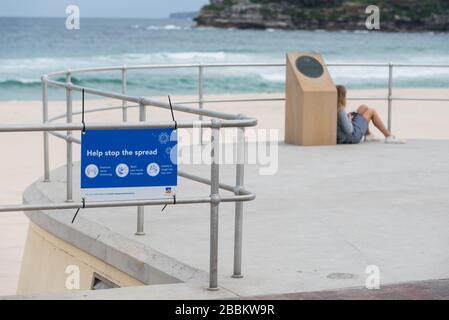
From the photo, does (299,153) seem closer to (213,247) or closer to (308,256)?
(308,256)

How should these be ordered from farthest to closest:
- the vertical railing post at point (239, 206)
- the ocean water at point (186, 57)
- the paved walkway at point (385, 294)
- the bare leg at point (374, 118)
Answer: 1. the ocean water at point (186, 57)
2. the bare leg at point (374, 118)
3. the vertical railing post at point (239, 206)
4. the paved walkway at point (385, 294)

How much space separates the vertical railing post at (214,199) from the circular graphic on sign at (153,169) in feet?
1.08

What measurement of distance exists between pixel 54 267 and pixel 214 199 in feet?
7.80

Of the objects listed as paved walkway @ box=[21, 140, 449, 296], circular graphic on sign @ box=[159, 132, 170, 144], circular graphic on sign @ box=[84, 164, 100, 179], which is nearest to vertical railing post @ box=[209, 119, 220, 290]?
paved walkway @ box=[21, 140, 449, 296]

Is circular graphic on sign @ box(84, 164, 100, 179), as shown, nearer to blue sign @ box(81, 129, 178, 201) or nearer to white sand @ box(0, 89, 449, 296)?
blue sign @ box(81, 129, 178, 201)

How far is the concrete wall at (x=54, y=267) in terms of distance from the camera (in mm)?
7059

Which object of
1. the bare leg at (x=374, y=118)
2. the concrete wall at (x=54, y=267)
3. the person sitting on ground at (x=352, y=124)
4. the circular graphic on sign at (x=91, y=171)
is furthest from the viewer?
the bare leg at (x=374, y=118)

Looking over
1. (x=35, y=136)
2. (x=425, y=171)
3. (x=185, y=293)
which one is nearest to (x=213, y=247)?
(x=185, y=293)

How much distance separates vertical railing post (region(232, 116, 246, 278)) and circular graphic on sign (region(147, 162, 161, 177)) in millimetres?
472

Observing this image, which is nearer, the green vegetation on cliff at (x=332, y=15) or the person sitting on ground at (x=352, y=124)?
the person sitting on ground at (x=352, y=124)

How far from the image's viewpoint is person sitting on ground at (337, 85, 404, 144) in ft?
40.5

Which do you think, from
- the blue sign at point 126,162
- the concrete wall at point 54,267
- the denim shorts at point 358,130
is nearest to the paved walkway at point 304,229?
the concrete wall at point 54,267

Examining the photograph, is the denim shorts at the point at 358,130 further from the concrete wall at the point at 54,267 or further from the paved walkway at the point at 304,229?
the concrete wall at the point at 54,267

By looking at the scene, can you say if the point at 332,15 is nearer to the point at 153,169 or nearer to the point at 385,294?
the point at 153,169
